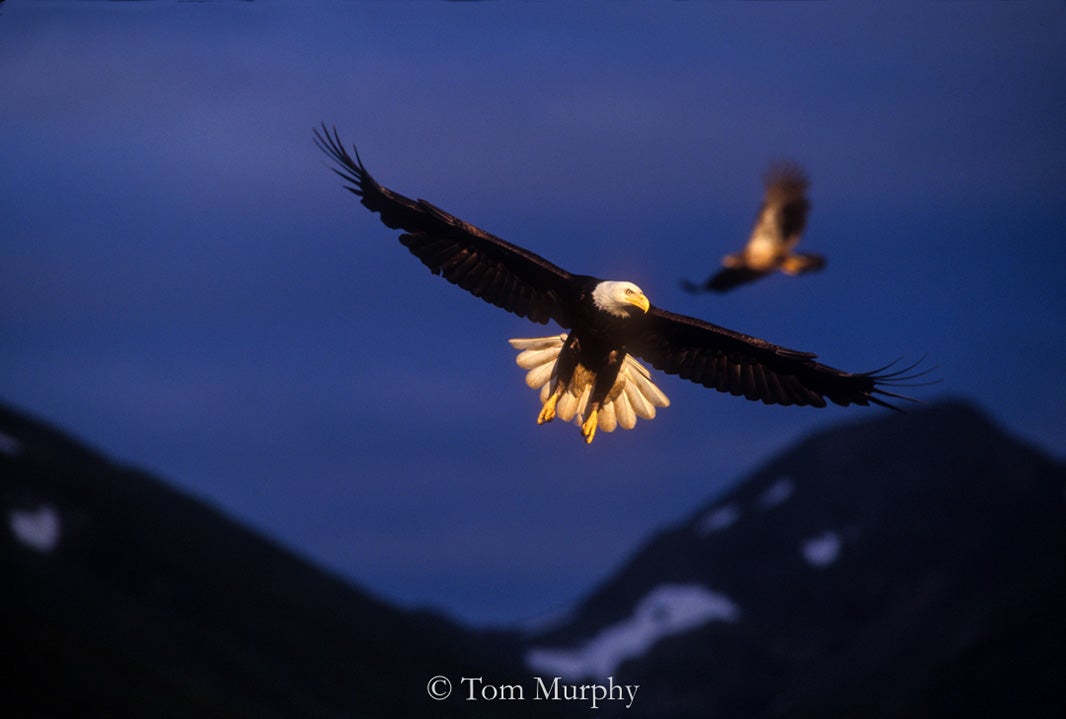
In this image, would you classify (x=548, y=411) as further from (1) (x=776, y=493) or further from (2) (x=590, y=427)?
(1) (x=776, y=493)

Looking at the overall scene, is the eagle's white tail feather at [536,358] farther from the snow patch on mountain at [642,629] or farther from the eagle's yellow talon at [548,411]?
the snow patch on mountain at [642,629]

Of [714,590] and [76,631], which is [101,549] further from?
[714,590]

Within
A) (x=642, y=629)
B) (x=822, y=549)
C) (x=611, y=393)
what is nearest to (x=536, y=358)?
(x=611, y=393)

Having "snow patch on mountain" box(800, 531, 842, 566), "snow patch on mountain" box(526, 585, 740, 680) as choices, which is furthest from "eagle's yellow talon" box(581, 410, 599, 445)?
"snow patch on mountain" box(800, 531, 842, 566)

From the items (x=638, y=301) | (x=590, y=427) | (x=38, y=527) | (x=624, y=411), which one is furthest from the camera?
(x=38, y=527)

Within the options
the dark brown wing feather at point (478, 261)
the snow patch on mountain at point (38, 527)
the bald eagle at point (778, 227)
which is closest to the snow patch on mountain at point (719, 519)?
the snow patch on mountain at point (38, 527)

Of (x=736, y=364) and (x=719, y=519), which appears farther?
(x=719, y=519)

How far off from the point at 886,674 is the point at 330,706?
20703 millimetres

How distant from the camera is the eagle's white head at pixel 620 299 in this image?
14820 millimetres

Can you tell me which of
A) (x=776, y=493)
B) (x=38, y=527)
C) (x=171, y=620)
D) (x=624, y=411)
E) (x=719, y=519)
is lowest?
(x=624, y=411)

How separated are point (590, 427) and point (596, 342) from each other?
97cm

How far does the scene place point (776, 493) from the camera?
238 feet

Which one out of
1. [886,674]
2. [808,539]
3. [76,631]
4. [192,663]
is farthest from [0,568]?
[808,539]

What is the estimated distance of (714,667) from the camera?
199ft
